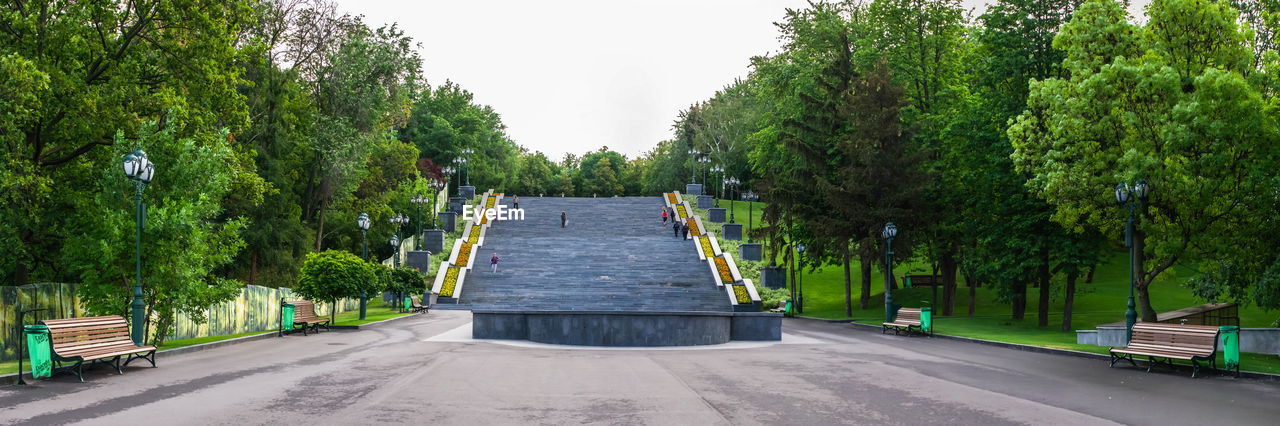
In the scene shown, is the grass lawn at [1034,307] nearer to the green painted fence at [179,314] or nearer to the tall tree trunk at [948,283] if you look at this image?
the tall tree trunk at [948,283]

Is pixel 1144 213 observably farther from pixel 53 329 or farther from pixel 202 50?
pixel 202 50

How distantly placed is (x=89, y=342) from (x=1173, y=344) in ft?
57.4

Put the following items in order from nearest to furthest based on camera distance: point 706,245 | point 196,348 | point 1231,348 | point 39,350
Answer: point 39,350 → point 1231,348 → point 196,348 → point 706,245

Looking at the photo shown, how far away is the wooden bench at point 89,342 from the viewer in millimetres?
12805

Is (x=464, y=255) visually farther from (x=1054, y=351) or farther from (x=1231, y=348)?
(x=1231, y=348)

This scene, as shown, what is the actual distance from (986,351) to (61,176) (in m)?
22.1

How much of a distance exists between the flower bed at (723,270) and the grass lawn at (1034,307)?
3.90 meters

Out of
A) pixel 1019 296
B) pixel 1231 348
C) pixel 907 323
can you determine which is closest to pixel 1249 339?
pixel 1231 348

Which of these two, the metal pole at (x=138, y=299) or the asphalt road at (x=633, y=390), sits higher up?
the metal pole at (x=138, y=299)

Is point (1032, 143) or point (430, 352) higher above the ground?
point (1032, 143)

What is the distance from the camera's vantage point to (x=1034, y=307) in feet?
130

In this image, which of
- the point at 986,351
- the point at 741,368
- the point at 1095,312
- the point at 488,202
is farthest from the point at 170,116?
the point at 488,202

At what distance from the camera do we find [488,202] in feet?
226

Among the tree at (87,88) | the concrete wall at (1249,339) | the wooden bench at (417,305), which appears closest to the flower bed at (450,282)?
the wooden bench at (417,305)
